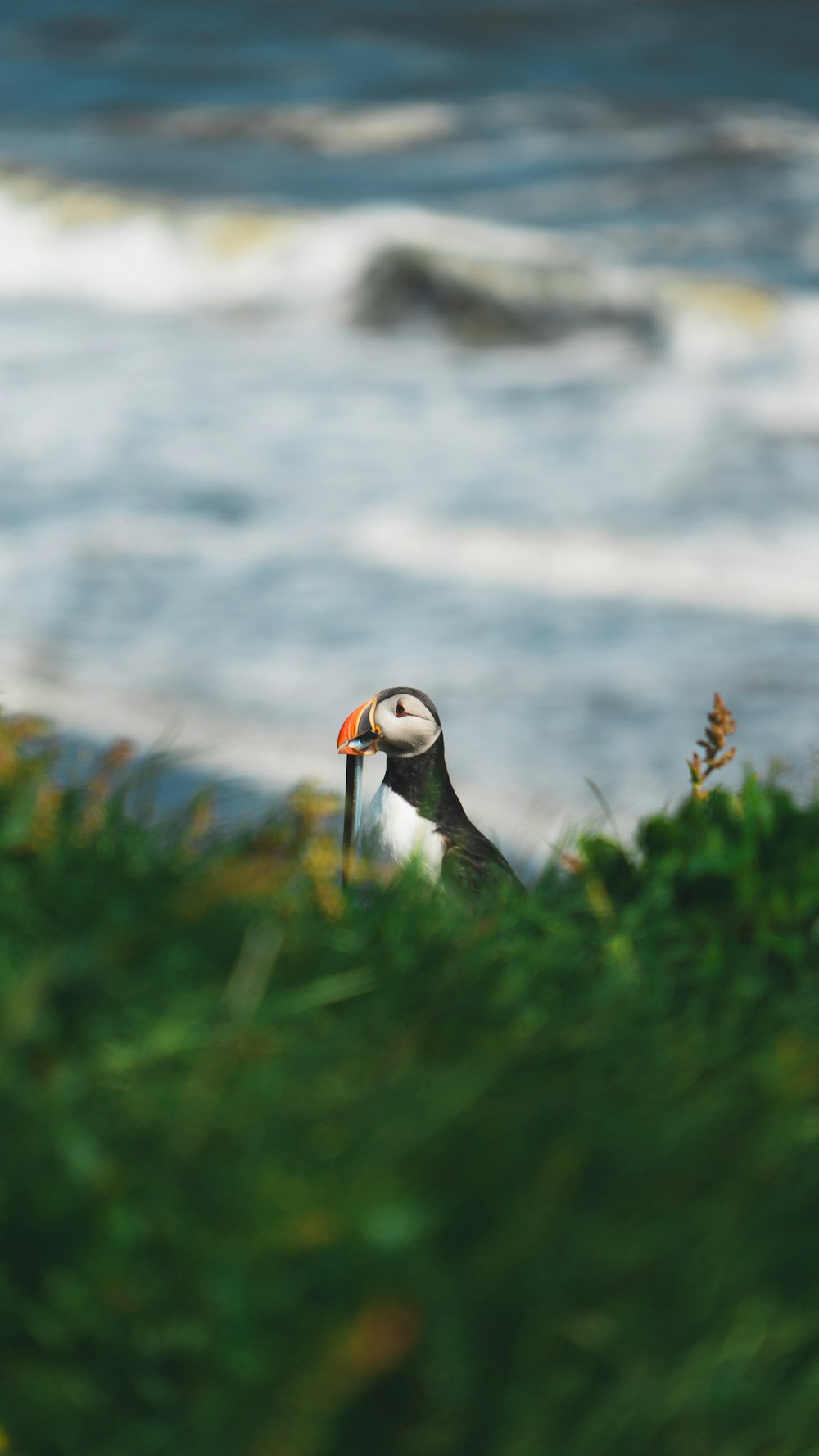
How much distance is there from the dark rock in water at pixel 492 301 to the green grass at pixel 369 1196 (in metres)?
11.5

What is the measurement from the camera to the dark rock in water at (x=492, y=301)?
12992 mm

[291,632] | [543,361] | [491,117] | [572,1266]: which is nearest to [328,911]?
[572,1266]

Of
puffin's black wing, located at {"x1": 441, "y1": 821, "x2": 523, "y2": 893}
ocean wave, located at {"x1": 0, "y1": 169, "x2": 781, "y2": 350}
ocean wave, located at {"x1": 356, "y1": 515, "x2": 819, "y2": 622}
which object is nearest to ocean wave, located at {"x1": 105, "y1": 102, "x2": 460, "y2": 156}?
ocean wave, located at {"x1": 0, "y1": 169, "x2": 781, "y2": 350}

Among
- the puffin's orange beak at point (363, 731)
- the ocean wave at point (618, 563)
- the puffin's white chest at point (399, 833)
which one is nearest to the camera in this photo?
the puffin's white chest at point (399, 833)

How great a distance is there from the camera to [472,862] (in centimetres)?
285

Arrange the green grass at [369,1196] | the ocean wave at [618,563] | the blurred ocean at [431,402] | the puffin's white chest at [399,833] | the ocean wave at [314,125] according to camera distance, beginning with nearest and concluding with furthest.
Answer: the green grass at [369,1196], the puffin's white chest at [399,833], the blurred ocean at [431,402], the ocean wave at [618,563], the ocean wave at [314,125]

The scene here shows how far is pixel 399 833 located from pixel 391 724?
0.75 feet

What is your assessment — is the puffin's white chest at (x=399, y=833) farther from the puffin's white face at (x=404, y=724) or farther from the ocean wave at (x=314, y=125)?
the ocean wave at (x=314, y=125)

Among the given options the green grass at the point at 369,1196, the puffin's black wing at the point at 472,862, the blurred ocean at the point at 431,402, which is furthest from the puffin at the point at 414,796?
the blurred ocean at the point at 431,402

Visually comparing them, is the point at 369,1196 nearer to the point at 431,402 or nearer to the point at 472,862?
the point at 472,862

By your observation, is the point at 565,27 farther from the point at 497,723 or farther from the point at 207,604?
the point at 497,723

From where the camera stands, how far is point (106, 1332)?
145cm

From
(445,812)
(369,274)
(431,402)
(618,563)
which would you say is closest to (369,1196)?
(445,812)

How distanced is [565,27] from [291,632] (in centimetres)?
1814
